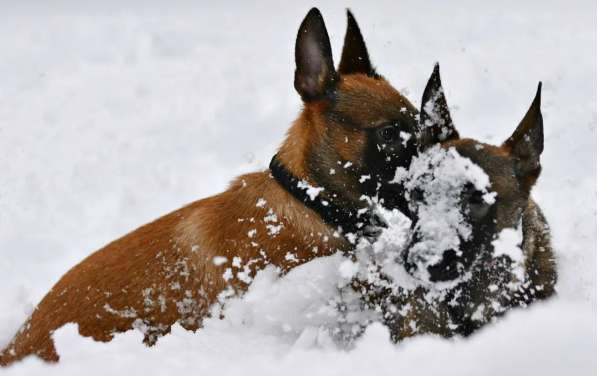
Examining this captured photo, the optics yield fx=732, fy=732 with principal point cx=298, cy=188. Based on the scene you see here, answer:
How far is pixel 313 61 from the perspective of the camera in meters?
4.81

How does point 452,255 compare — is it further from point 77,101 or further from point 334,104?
point 77,101

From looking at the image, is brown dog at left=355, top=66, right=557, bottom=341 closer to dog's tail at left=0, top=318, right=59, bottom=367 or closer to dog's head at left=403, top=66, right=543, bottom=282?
dog's head at left=403, top=66, right=543, bottom=282

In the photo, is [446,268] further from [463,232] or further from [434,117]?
[434,117]

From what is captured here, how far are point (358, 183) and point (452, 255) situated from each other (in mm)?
855

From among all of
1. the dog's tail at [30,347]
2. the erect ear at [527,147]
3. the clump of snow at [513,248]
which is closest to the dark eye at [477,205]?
the clump of snow at [513,248]

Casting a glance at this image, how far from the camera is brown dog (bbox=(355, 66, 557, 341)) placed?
4156mm

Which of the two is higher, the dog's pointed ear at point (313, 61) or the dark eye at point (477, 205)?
the dog's pointed ear at point (313, 61)

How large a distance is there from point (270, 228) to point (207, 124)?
4034 mm

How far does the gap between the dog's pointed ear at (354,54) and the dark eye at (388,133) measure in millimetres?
676

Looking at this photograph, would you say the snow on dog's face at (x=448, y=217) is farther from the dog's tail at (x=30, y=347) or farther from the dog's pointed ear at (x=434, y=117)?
the dog's tail at (x=30, y=347)

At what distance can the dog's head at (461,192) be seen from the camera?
4.13 meters

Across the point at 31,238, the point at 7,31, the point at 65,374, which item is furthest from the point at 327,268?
the point at 7,31

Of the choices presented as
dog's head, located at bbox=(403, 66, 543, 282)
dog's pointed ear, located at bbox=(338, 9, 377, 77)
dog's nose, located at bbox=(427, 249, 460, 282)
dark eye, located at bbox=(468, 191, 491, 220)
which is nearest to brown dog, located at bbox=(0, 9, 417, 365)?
dog's head, located at bbox=(403, 66, 543, 282)

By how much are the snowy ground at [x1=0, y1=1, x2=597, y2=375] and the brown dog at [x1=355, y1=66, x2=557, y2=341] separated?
30cm
